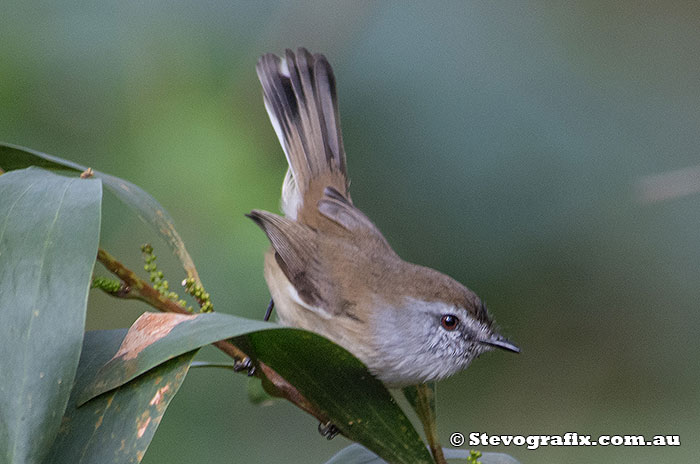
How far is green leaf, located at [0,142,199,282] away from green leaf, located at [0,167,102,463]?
0.49ft

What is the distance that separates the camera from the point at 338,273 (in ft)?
6.40

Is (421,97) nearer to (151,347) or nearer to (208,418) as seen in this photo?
(208,418)

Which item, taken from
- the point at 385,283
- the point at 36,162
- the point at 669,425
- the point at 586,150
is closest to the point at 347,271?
the point at 385,283

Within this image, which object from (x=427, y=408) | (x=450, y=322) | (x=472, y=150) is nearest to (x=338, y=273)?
(x=450, y=322)

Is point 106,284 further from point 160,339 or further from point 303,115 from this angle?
point 303,115

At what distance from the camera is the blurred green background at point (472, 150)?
8.55ft

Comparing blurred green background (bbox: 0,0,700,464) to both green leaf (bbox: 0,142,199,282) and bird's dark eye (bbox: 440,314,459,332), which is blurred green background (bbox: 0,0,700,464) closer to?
bird's dark eye (bbox: 440,314,459,332)

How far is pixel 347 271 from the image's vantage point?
6.37 ft

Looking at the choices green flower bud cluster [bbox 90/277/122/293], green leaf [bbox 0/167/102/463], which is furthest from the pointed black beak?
green leaf [bbox 0/167/102/463]

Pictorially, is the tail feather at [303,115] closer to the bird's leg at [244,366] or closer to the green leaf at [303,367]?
the bird's leg at [244,366]

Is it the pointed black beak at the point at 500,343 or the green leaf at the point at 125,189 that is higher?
the green leaf at the point at 125,189

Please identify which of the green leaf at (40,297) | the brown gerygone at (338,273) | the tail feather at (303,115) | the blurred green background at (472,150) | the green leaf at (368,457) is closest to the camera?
the green leaf at (40,297)

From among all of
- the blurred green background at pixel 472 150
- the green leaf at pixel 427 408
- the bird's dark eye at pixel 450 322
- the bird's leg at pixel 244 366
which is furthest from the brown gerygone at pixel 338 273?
the bird's leg at pixel 244 366

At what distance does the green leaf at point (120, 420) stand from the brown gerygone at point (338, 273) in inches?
31.8
